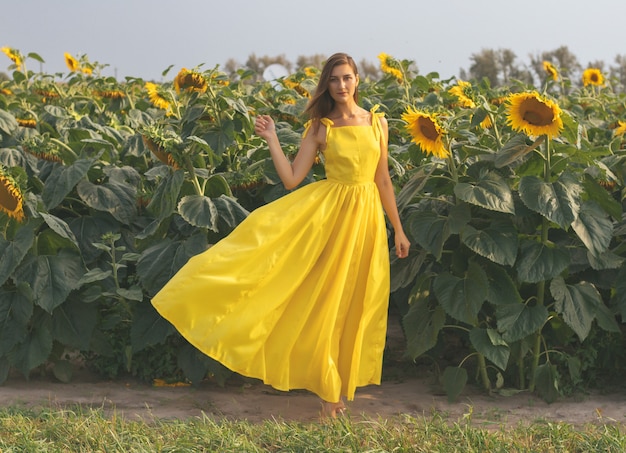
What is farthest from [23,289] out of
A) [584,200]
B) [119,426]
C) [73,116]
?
[584,200]

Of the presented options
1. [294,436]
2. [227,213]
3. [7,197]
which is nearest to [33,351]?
[7,197]

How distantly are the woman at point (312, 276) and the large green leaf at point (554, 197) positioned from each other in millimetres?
593

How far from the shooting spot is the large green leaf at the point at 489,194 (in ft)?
12.3

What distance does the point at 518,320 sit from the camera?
394cm

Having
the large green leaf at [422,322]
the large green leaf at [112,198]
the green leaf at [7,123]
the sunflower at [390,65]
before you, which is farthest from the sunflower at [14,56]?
the large green leaf at [422,322]

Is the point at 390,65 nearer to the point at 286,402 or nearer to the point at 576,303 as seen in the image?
the point at 576,303

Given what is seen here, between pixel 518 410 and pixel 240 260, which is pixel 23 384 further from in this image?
pixel 518 410

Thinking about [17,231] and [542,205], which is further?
[17,231]

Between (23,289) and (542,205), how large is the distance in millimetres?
2279

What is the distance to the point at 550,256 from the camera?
388 cm

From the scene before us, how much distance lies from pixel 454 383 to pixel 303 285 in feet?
2.72

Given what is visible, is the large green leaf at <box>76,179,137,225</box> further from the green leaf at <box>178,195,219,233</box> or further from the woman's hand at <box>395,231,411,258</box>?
the woman's hand at <box>395,231,411,258</box>

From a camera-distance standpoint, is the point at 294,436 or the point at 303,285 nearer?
the point at 294,436

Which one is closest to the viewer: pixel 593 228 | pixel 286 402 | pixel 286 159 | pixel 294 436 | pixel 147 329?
pixel 294 436
